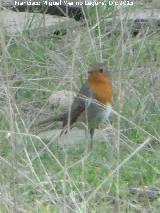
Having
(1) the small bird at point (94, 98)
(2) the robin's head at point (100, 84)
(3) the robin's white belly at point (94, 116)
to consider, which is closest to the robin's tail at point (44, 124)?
(1) the small bird at point (94, 98)

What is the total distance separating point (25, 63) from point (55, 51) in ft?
0.95

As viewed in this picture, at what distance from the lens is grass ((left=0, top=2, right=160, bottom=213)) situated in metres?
3.68

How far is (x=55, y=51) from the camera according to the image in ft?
21.1

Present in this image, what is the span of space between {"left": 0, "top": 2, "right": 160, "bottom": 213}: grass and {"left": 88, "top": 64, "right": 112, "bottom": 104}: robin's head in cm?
9

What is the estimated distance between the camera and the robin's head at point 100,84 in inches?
217

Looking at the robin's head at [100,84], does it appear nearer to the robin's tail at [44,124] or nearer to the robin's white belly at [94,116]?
the robin's white belly at [94,116]

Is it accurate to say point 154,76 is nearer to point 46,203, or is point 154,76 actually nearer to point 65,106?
point 65,106

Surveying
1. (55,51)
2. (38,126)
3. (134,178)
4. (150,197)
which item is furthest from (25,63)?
(150,197)

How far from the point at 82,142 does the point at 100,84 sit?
0.44 metres

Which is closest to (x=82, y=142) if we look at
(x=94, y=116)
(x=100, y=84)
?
(x=94, y=116)

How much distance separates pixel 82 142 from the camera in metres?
5.36

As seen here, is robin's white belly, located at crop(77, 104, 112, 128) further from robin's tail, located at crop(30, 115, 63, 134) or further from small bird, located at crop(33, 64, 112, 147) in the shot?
robin's tail, located at crop(30, 115, 63, 134)

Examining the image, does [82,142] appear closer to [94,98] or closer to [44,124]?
[94,98]

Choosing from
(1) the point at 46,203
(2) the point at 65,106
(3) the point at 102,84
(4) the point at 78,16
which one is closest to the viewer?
(1) the point at 46,203
